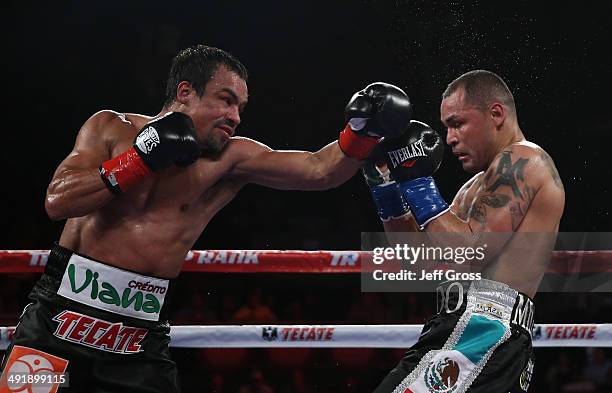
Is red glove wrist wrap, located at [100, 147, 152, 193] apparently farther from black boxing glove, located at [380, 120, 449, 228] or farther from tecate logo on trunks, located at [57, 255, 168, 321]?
black boxing glove, located at [380, 120, 449, 228]

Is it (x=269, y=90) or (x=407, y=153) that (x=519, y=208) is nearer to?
(x=407, y=153)

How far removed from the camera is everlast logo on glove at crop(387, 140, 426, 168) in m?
2.27

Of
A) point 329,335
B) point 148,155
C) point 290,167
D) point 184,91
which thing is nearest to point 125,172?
point 148,155

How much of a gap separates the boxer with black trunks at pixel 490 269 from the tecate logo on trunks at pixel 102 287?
0.80m

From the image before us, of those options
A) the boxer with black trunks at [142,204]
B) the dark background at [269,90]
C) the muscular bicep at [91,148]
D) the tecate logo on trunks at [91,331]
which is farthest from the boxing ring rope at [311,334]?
the dark background at [269,90]

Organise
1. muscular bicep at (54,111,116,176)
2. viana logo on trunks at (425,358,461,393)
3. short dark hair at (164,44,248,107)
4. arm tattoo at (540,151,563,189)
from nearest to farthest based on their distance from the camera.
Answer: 1. viana logo on trunks at (425,358,461,393)
2. arm tattoo at (540,151,563,189)
3. muscular bicep at (54,111,116,176)
4. short dark hair at (164,44,248,107)

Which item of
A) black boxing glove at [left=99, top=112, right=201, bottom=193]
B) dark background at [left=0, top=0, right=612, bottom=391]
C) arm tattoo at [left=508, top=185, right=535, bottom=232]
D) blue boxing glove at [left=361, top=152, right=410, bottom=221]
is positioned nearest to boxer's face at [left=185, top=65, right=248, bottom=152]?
black boxing glove at [left=99, top=112, right=201, bottom=193]

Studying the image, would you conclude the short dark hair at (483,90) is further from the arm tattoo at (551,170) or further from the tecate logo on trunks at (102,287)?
the tecate logo on trunks at (102,287)

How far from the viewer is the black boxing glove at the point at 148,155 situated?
84.0 inches

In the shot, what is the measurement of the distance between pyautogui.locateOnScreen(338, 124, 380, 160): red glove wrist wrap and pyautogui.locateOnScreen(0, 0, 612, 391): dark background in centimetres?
304

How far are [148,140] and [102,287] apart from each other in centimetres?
47

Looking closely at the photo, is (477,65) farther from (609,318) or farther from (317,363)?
(317,363)

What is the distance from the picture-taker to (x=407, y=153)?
89.5 inches

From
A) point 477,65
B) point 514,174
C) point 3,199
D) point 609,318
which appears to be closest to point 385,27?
point 477,65
